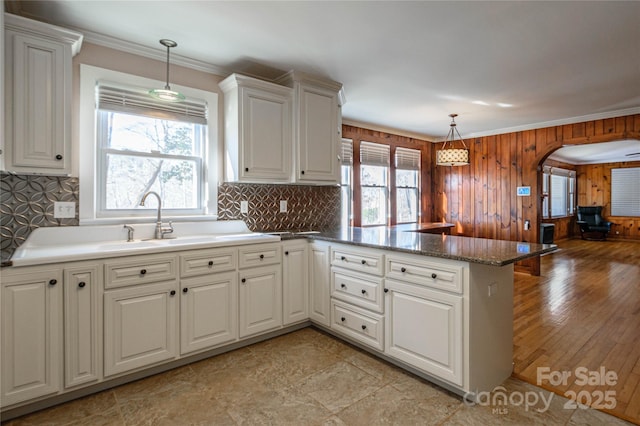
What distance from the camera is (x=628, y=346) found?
9.20ft

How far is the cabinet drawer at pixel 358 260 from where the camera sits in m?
2.53

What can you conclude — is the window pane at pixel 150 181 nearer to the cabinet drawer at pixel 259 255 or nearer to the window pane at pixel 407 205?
the cabinet drawer at pixel 259 255

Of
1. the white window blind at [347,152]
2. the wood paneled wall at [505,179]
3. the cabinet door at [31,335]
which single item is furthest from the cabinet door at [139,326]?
the wood paneled wall at [505,179]

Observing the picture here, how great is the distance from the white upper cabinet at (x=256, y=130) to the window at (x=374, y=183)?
2.21 meters

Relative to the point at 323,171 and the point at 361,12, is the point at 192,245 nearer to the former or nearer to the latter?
the point at 323,171

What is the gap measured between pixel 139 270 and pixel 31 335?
617 millimetres

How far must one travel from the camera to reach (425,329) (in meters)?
2.22

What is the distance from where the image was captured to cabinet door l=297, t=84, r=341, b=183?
10.9ft

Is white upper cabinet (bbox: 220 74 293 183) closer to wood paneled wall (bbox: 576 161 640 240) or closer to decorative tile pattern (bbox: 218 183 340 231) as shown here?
decorative tile pattern (bbox: 218 183 340 231)

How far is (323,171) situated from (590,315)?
10.3 feet

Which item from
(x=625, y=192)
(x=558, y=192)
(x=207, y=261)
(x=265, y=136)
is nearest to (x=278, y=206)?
(x=265, y=136)

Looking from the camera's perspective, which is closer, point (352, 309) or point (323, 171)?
point (352, 309)

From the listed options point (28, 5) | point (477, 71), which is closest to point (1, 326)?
point (28, 5)

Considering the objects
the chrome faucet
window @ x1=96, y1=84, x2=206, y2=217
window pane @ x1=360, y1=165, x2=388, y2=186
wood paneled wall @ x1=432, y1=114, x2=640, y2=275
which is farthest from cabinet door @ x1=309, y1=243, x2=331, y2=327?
wood paneled wall @ x1=432, y1=114, x2=640, y2=275
